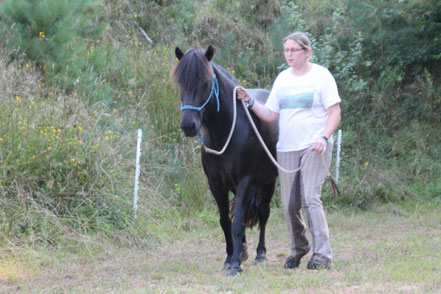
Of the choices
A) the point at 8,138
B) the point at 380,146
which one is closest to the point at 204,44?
the point at 380,146

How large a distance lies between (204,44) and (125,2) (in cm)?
204

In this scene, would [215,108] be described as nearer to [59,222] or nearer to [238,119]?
[238,119]

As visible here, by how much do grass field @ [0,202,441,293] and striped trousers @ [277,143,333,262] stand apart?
0.74ft

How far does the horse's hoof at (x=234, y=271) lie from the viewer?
5.70 meters

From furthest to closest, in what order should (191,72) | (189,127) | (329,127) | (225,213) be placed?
(225,213), (329,127), (191,72), (189,127)

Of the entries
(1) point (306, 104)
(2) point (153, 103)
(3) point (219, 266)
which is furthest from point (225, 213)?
(2) point (153, 103)

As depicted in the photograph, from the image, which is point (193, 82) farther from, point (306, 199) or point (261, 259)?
point (261, 259)

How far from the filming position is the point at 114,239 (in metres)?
7.46

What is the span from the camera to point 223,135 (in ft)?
19.4

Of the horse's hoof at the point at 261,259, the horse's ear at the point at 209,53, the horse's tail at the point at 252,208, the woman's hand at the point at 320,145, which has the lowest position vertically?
the horse's hoof at the point at 261,259

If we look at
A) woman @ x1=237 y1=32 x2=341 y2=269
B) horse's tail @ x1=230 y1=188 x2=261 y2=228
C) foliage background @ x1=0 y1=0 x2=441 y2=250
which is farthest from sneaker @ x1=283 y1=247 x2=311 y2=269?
foliage background @ x1=0 y1=0 x2=441 y2=250

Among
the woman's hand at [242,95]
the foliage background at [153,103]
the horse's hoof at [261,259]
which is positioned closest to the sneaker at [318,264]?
the horse's hoof at [261,259]

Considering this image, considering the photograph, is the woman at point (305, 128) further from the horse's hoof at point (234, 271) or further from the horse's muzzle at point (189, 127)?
the horse's muzzle at point (189, 127)

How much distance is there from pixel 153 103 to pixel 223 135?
196 inches
